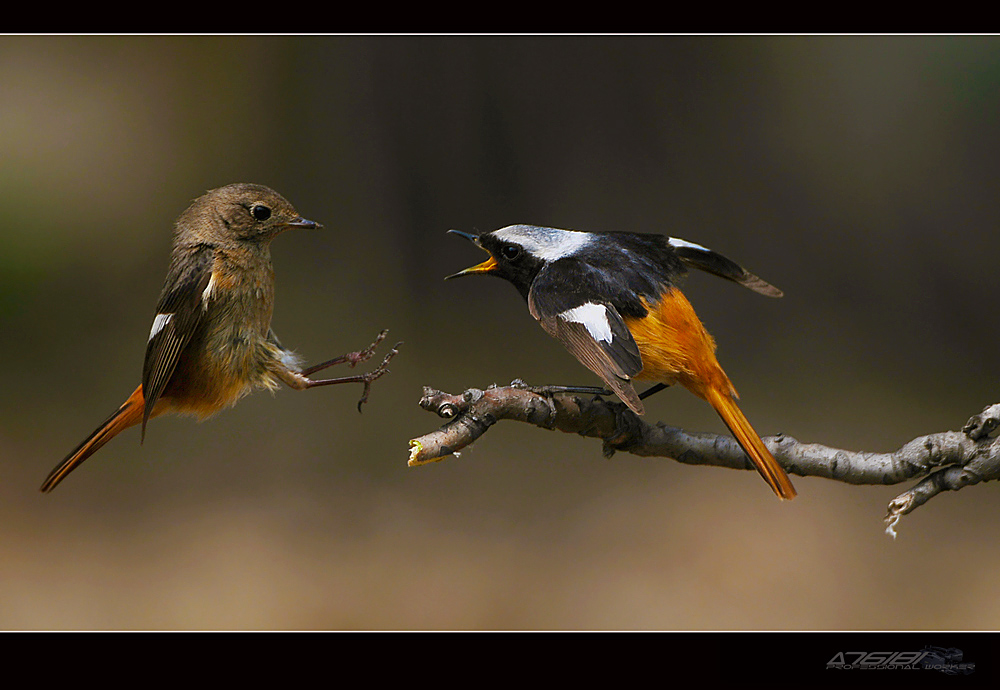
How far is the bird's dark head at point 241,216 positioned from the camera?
1258mm

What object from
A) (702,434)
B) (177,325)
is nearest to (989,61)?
(702,434)

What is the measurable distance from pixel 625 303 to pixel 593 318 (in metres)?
0.12

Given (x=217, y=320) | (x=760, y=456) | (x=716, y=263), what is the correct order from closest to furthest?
(x=760, y=456) < (x=217, y=320) < (x=716, y=263)

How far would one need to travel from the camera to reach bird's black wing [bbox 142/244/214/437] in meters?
1.23

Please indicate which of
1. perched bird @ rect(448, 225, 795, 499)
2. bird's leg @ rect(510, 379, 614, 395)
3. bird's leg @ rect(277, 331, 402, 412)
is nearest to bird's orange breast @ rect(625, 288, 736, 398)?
perched bird @ rect(448, 225, 795, 499)

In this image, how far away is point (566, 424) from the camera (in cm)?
128

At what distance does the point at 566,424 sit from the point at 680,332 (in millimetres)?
284

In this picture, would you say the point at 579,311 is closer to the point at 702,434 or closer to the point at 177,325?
the point at 702,434

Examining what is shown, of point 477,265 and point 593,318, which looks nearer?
point 593,318

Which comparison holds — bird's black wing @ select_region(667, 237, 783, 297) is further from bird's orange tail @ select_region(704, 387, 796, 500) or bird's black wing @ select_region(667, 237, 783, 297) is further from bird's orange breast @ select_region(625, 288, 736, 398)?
bird's orange tail @ select_region(704, 387, 796, 500)

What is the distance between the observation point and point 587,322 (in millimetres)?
1218

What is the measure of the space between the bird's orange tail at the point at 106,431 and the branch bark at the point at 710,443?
57 cm

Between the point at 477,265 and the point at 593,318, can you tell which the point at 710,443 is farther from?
the point at 477,265

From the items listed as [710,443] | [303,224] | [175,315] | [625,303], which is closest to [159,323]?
[175,315]
